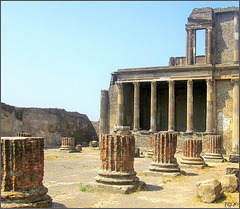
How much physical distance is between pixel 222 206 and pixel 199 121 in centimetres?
2180

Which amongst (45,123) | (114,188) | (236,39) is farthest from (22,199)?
(236,39)

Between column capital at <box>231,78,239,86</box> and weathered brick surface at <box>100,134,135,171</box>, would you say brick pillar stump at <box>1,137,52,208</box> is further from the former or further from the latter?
column capital at <box>231,78,239,86</box>

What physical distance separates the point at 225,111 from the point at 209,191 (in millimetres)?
17258

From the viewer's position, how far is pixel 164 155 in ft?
37.0

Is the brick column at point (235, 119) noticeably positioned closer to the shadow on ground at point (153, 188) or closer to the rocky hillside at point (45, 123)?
the shadow on ground at point (153, 188)

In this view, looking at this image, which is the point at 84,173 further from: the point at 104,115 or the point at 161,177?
the point at 104,115

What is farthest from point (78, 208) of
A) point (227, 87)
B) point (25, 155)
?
point (227, 87)

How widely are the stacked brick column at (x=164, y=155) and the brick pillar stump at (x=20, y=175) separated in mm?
5760

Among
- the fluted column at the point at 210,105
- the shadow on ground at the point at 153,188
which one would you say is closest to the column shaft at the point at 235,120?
the fluted column at the point at 210,105

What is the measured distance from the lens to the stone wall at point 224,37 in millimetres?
27797

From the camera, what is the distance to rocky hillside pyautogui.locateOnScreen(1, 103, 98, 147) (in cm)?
2589

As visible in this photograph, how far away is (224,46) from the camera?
28.1 metres

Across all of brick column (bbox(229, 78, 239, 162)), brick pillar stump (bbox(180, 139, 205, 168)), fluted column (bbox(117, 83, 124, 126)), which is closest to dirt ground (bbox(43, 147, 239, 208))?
brick pillar stump (bbox(180, 139, 205, 168))

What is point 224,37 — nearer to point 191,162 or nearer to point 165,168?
point 191,162
